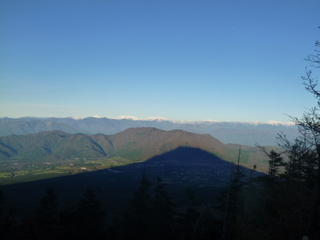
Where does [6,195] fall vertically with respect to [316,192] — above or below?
below

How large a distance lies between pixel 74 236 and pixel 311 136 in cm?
1951

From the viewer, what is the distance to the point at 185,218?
1022 inches

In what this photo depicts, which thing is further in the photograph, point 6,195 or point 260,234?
point 6,195

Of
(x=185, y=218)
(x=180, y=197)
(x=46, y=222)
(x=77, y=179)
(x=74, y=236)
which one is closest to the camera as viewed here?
(x=74, y=236)

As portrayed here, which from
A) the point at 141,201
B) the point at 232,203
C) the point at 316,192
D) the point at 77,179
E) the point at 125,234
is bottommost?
the point at 77,179

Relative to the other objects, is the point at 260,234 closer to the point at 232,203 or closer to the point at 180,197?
the point at 232,203

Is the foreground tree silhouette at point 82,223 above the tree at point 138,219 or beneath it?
above

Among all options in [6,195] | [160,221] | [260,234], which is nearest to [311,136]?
[260,234]

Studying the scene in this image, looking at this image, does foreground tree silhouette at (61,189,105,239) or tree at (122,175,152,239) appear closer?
foreground tree silhouette at (61,189,105,239)

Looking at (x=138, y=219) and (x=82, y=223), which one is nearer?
(x=82, y=223)

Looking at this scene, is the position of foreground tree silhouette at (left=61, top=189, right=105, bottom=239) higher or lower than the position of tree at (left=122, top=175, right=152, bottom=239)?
higher

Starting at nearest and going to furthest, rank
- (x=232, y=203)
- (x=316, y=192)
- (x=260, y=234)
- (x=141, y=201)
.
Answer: (x=316, y=192) < (x=260, y=234) < (x=232, y=203) < (x=141, y=201)

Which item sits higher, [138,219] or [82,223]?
A: [82,223]

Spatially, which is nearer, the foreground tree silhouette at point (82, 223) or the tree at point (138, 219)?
the foreground tree silhouette at point (82, 223)
